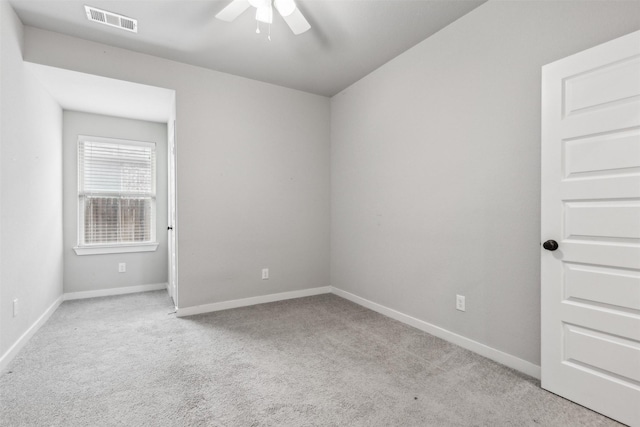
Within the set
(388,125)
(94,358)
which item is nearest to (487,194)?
(388,125)

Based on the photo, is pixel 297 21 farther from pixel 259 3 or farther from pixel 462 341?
pixel 462 341

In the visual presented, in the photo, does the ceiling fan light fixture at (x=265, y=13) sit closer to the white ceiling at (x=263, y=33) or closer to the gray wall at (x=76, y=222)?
the white ceiling at (x=263, y=33)

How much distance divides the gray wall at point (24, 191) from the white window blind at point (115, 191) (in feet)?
1.52

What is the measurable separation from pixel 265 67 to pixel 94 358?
3.13 m

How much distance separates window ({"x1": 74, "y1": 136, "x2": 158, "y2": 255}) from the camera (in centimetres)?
402

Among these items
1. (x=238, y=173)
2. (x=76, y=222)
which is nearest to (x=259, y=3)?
(x=238, y=173)

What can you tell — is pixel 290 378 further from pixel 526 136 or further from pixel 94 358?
pixel 526 136

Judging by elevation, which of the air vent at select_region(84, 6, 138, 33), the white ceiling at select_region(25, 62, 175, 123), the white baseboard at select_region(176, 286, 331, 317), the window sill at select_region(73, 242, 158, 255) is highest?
the air vent at select_region(84, 6, 138, 33)

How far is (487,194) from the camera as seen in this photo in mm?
2340

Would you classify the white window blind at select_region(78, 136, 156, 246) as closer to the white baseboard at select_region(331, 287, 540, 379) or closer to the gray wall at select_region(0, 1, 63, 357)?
the gray wall at select_region(0, 1, 63, 357)

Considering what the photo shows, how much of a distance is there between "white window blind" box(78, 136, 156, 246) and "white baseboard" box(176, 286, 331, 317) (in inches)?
66.0

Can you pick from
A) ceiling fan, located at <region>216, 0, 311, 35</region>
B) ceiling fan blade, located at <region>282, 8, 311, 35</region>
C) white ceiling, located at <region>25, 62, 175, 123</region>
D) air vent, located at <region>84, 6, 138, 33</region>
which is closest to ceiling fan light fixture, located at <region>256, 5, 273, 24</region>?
ceiling fan, located at <region>216, 0, 311, 35</region>

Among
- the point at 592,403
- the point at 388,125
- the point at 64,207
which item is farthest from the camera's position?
the point at 64,207

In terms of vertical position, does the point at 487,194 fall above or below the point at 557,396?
above
